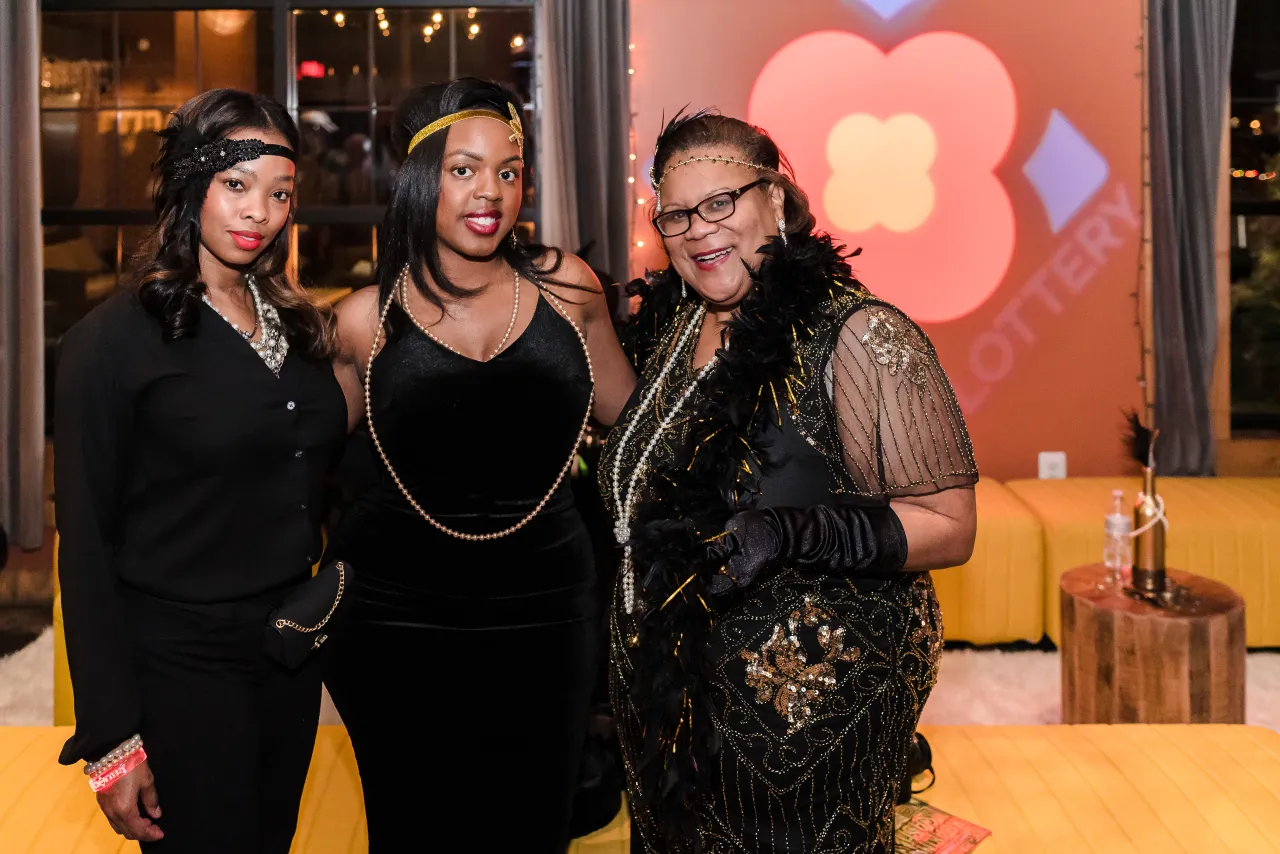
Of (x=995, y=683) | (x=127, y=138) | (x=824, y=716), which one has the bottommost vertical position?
(x=995, y=683)

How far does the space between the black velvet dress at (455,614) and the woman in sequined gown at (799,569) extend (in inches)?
16.0

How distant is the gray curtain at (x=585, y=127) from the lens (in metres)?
4.64

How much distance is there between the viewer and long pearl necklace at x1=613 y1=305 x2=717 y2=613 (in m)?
1.71

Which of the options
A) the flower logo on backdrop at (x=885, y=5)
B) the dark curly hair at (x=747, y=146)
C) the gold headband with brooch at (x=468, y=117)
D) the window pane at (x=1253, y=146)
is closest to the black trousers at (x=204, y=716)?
the gold headband with brooch at (x=468, y=117)

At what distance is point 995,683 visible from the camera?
3736 millimetres

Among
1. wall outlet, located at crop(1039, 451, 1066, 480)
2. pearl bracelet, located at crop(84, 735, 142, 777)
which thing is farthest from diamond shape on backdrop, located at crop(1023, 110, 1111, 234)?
pearl bracelet, located at crop(84, 735, 142, 777)

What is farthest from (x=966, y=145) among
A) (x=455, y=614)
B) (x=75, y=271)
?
(x=75, y=271)

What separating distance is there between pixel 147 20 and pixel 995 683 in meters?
4.73

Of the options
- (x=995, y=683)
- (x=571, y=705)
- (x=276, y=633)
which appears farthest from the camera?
(x=995, y=683)

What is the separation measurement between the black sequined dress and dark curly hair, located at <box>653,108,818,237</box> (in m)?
0.18

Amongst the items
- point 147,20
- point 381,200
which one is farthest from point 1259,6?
point 147,20

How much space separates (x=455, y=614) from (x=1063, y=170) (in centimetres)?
391

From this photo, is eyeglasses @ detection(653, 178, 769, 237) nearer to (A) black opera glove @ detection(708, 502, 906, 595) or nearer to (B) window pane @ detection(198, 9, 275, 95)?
(A) black opera glove @ detection(708, 502, 906, 595)

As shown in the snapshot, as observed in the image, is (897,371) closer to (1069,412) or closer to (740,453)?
(740,453)
